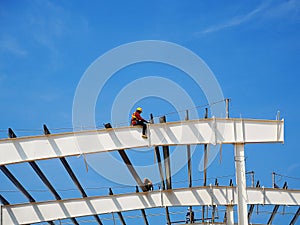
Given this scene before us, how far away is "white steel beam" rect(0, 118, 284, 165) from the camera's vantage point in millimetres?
20047

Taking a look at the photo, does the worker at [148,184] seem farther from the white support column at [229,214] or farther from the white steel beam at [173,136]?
the white steel beam at [173,136]

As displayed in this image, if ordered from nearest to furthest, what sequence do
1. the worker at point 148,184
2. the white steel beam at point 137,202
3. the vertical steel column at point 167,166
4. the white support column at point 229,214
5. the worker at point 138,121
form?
the worker at point 138,121
the vertical steel column at point 167,166
the white steel beam at point 137,202
the white support column at point 229,214
the worker at point 148,184

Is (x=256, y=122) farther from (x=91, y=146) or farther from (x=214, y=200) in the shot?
(x=91, y=146)

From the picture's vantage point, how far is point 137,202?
2377 centimetres

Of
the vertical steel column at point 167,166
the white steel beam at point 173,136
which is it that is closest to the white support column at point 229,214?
the vertical steel column at point 167,166

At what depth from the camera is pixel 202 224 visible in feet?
95.5

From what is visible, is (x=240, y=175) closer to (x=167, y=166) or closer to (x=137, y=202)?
(x=167, y=166)

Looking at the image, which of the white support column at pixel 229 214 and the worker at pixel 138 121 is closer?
the worker at pixel 138 121

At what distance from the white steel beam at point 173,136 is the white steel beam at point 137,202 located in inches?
144

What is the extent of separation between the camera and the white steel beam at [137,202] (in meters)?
23.0

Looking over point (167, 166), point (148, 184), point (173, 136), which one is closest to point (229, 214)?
point (167, 166)

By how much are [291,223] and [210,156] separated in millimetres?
9120

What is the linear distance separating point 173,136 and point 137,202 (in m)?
4.86

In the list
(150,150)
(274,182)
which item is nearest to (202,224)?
(274,182)
